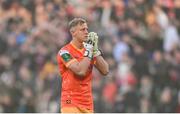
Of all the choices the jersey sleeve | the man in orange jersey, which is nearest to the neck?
the man in orange jersey

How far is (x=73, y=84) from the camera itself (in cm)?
879

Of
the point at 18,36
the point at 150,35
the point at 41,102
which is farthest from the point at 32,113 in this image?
the point at 150,35

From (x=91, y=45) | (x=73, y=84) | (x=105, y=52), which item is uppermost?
(x=105, y=52)

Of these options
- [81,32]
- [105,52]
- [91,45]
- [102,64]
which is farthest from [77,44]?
[105,52]

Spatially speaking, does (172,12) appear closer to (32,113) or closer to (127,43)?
(127,43)

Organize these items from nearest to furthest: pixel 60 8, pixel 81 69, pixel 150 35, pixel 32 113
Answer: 1. pixel 81 69
2. pixel 32 113
3. pixel 150 35
4. pixel 60 8

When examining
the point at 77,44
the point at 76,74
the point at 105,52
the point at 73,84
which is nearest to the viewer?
the point at 76,74

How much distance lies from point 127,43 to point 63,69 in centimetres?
782

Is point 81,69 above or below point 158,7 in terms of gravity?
below

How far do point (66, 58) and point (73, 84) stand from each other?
1.12 ft

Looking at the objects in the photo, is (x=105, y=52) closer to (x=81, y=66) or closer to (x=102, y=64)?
(x=102, y=64)

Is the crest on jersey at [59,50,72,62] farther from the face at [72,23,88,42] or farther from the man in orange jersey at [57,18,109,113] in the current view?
the face at [72,23,88,42]

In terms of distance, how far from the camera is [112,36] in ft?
55.2

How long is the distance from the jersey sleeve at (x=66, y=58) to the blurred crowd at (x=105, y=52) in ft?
22.5
